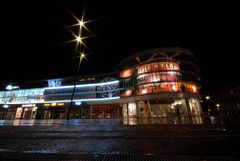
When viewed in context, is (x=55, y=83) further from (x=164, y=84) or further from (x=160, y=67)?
(x=164, y=84)

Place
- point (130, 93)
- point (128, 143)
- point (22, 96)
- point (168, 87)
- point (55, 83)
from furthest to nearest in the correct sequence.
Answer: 1. point (22, 96)
2. point (55, 83)
3. point (130, 93)
4. point (168, 87)
5. point (128, 143)

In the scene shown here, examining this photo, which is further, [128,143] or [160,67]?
[160,67]

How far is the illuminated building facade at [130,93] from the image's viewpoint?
24594 mm

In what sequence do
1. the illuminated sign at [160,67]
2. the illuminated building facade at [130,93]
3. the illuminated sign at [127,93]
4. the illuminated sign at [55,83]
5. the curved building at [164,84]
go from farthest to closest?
the illuminated sign at [55,83] < the illuminated sign at [127,93] < the illuminated sign at [160,67] < the illuminated building facade at [130,93] < the curved building at [164,84]

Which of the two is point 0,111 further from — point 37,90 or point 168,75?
point 168,75

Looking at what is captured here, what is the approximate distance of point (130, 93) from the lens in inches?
1131

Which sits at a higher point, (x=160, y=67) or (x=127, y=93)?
(x=160, y=67)

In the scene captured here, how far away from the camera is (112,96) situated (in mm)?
33281

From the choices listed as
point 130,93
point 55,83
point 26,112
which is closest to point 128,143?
point 130,93

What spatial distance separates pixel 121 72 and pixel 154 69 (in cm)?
908

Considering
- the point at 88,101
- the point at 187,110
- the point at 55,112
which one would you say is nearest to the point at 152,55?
the point at 187,110

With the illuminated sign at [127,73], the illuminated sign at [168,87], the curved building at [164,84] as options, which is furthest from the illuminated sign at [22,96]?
the illuminated sign at [168,87]

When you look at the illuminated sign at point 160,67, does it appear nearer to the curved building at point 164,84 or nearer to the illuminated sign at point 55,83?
the curved building at point 164,84

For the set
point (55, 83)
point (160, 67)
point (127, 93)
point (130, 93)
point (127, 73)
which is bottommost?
point (130, 93)
